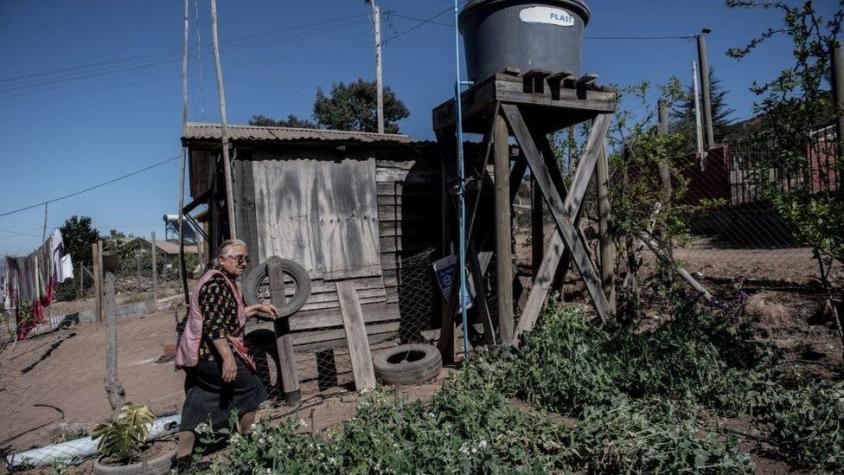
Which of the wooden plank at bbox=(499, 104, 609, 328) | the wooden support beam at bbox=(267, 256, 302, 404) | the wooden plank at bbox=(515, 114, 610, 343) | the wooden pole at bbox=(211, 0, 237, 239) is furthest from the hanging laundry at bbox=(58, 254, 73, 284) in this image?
the wooden plank at bbox=(499, 104, 609, 328)

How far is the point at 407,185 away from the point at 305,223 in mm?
1588

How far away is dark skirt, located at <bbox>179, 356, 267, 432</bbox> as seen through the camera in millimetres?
3862

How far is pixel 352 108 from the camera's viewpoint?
32.5 meters

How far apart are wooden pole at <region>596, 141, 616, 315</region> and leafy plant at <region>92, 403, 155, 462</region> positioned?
192 inches

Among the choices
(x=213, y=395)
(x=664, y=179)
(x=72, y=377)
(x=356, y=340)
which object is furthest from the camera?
(x=72, y=377)

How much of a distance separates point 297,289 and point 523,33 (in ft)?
12.0

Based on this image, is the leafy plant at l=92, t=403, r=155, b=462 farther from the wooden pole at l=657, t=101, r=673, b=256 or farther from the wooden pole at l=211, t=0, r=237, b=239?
the wooden pole at l=657, t=101, r=673, b=256

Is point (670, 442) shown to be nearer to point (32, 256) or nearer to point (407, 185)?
point (407, 185)

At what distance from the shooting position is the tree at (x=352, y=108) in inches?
1272

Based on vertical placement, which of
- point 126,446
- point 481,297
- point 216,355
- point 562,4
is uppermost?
point 562,4

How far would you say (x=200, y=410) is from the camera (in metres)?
3.87

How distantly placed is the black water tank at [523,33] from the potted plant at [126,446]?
4.54 m

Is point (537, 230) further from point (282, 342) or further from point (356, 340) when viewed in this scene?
point (282, 342)

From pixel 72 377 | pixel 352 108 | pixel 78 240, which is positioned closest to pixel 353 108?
pixel 352 108
